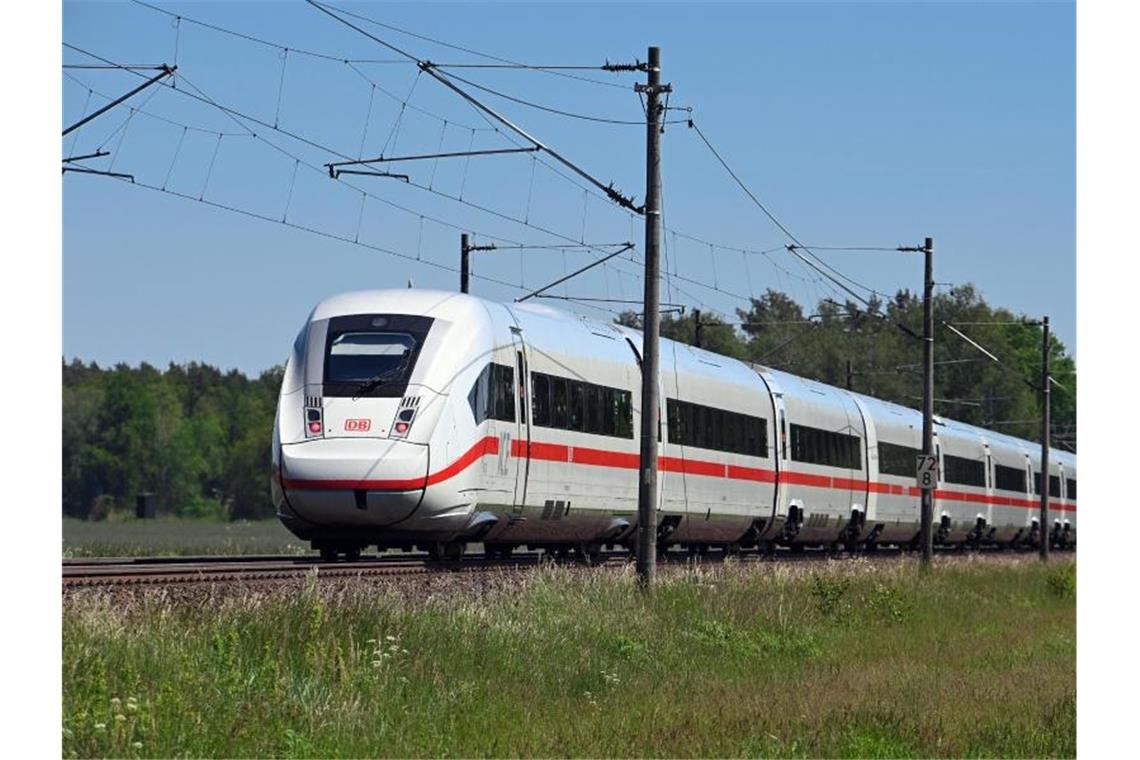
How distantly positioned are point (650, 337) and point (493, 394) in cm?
229

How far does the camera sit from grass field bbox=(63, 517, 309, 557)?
46.7 meters

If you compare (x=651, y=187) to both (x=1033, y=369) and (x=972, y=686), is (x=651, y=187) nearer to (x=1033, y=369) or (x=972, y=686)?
(x=972, y=686)

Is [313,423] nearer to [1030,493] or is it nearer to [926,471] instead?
[926,471]

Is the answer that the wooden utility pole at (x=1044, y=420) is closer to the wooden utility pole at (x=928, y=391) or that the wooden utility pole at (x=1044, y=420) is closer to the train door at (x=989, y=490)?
the train door at (x=989, y=490)

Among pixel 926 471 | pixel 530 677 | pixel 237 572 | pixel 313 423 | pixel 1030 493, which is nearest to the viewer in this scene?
pixel 530 677

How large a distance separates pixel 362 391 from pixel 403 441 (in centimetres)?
86

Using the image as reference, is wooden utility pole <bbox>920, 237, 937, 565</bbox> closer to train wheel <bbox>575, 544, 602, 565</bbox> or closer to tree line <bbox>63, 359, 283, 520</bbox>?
train wheel <bbox>575, 544, 602, 565</bbox>

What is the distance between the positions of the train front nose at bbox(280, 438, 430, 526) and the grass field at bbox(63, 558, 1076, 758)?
155 centimetres

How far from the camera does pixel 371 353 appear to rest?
26.0m

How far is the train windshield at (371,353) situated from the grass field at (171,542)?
8.62 meters

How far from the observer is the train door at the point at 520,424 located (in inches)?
1104

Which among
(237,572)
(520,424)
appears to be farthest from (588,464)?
(237,572)
